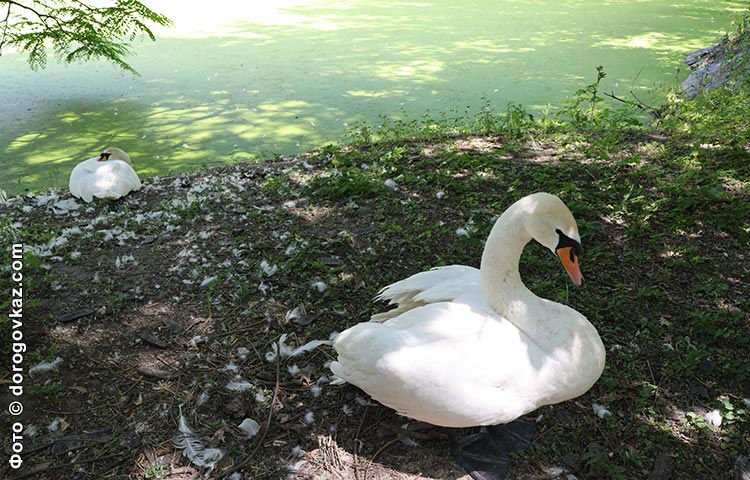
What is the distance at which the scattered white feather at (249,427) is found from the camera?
8.13 ft

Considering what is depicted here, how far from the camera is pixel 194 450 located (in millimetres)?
2396

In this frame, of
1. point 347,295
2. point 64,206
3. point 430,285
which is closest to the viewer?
point 430,285

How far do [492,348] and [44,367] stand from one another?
2202 millimetres

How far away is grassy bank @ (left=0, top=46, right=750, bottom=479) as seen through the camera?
7.91 feet

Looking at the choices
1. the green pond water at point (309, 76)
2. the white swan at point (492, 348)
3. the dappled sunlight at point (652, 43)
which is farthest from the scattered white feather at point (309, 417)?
the dappled sunlight at point (652, 43)

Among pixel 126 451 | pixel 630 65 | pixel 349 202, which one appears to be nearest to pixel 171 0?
pixel 630 65

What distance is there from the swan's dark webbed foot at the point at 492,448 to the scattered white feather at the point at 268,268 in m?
1.62


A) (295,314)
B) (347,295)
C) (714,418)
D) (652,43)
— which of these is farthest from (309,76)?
(714,418)

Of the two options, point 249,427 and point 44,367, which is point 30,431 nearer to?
point 44,367

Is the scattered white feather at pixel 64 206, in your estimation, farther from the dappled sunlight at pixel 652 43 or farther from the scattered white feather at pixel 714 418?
A: the dappled sunlight at pixel 652 43

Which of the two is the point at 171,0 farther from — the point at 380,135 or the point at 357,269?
the point at 357,269

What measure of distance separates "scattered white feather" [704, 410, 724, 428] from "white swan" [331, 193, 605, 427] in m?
0.62

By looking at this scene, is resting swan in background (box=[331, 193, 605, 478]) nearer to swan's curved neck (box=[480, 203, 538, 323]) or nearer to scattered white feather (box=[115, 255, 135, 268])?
swan's curved neck (box=[480, 203, 538, 323])

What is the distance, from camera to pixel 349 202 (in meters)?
4.33
